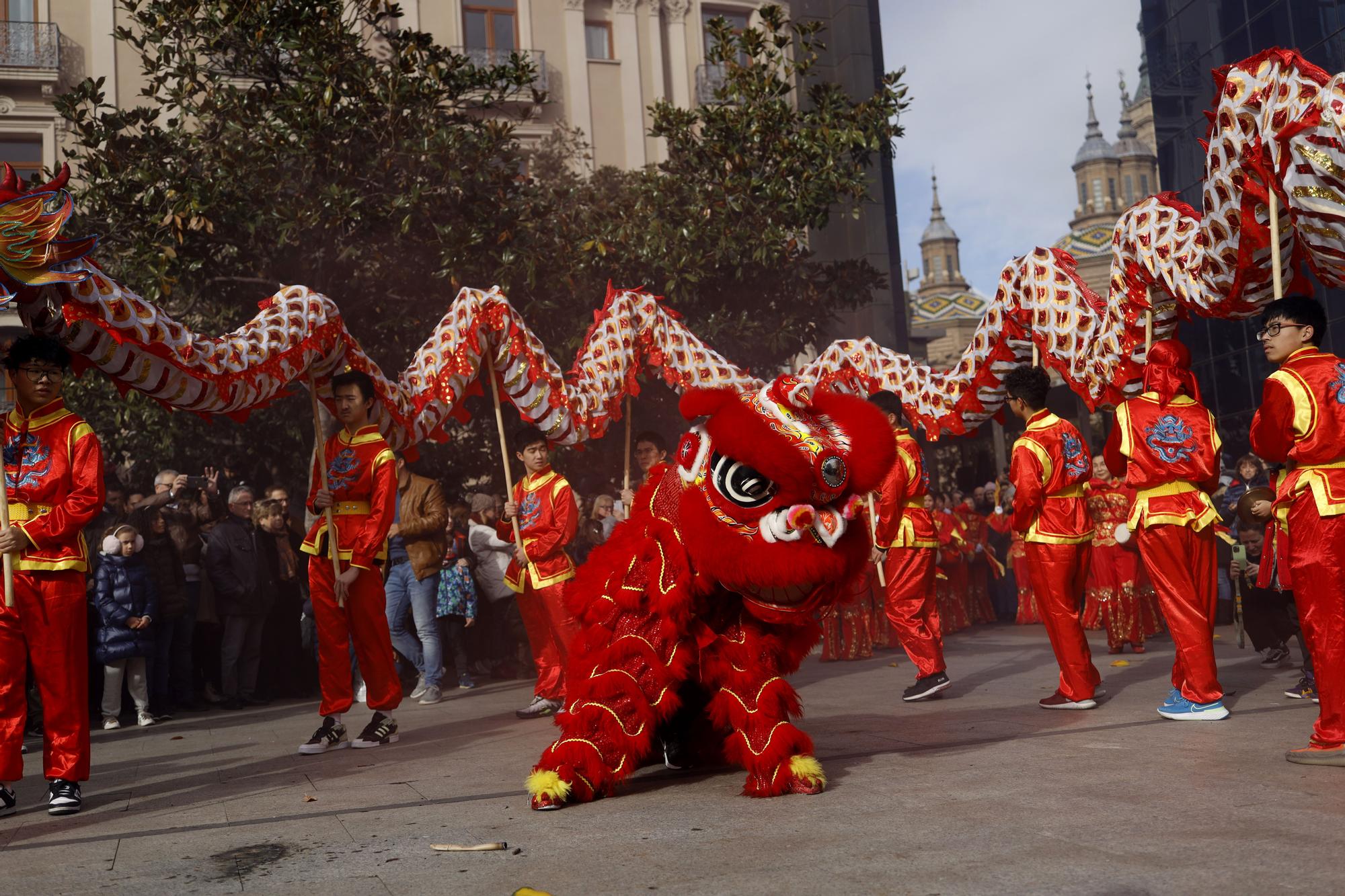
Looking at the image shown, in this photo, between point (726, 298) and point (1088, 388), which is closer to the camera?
point (1088, 388)

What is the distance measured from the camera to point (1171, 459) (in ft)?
20.3

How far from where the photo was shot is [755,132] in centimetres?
1334

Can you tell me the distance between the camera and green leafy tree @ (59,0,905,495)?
432 inches

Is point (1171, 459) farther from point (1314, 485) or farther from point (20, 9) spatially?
point (20, 9)

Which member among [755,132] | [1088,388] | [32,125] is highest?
[32,125]

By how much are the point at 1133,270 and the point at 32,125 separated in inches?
743

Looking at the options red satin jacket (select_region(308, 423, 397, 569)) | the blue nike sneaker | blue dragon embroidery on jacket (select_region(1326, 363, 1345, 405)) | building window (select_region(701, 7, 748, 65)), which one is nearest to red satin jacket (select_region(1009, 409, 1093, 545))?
the blue nike sneaker

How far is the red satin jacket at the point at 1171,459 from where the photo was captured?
6.18 metres

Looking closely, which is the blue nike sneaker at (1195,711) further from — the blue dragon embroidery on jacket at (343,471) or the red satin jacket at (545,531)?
the blue dragon embroidery on jacket at (343,471)

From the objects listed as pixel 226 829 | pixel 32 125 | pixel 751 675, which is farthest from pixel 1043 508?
pixel 32 125

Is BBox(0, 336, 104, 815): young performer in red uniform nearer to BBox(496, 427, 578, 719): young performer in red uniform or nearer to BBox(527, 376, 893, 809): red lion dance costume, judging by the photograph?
BBox(527, 376, 893, 809): red lion dance costume

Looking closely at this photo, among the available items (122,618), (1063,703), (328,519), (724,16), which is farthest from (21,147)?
(1063,703)

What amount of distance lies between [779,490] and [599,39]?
21357 millimetres

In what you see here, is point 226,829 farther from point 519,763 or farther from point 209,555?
point 209,555
